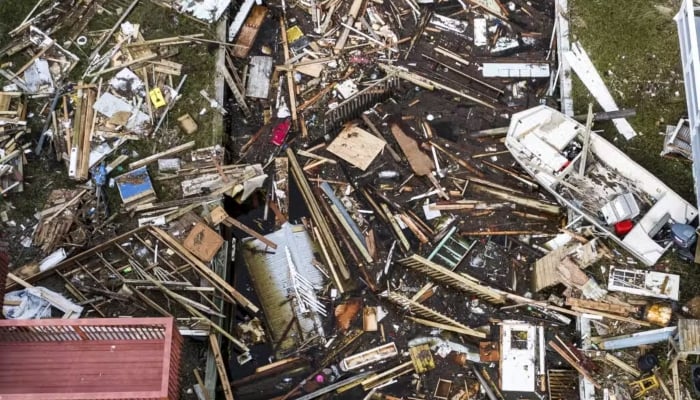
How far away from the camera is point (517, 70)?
15547 millimetres

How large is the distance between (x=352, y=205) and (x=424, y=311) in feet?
8.65

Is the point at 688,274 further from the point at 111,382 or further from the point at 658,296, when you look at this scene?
the point at 111,382

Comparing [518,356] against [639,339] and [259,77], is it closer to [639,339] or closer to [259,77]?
[639,339]

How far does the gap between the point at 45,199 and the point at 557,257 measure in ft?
33.4

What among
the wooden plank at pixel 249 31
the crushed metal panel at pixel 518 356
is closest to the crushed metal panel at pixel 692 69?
the crushed metal panel at pixel 518 356

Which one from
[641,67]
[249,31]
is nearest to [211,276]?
[249,31]

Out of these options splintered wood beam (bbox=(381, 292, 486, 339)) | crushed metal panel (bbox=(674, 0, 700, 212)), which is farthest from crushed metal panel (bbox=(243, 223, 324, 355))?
crushed metal panel (bbox=(674, 0, 700, 212))

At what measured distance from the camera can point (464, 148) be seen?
49.0ft

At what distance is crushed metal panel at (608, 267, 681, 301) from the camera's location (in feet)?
42.9

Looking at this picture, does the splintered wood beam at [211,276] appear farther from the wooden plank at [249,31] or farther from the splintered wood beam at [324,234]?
the wooden plank at [249,31]

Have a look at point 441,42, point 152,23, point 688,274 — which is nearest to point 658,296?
point 688,274

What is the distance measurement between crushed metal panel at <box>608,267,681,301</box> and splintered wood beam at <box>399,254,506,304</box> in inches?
83.5

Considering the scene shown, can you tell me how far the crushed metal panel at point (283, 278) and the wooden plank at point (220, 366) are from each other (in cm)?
112

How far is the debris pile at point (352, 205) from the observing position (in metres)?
13.1
